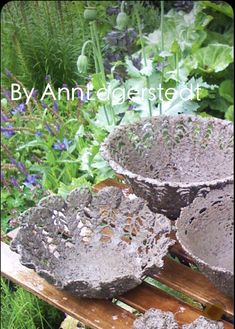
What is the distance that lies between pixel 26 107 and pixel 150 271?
61cm

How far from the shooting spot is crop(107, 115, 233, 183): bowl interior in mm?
1149

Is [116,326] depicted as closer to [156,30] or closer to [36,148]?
[36,148]

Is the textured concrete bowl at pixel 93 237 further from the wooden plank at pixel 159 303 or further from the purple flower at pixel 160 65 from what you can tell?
the purple flower at pixel 160 65

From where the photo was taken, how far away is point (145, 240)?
110 cm

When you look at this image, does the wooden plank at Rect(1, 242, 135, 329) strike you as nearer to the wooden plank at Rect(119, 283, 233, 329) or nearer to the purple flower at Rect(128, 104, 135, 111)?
the wooden plank at Rect(119, 283, 233, 329)

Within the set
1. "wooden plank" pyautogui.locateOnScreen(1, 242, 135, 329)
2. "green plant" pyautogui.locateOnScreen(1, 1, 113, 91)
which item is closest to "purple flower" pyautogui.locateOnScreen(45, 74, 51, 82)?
"green plant" pyautogui.locateOnScreen(1, 1, 113, 91)

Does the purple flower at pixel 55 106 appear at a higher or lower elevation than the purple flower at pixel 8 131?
higher

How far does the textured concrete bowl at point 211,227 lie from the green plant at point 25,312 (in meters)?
0.46

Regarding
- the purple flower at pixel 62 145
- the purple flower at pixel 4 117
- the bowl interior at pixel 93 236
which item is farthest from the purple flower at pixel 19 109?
the bowl interior at pixel 93 236

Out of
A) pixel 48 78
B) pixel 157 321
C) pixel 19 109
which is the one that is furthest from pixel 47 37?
pixel 157 321

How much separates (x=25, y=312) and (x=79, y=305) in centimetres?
38

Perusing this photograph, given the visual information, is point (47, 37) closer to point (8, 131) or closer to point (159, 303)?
point (8, 131)

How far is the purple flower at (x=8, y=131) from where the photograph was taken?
58.2 inches

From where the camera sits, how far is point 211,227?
39.8 inches
